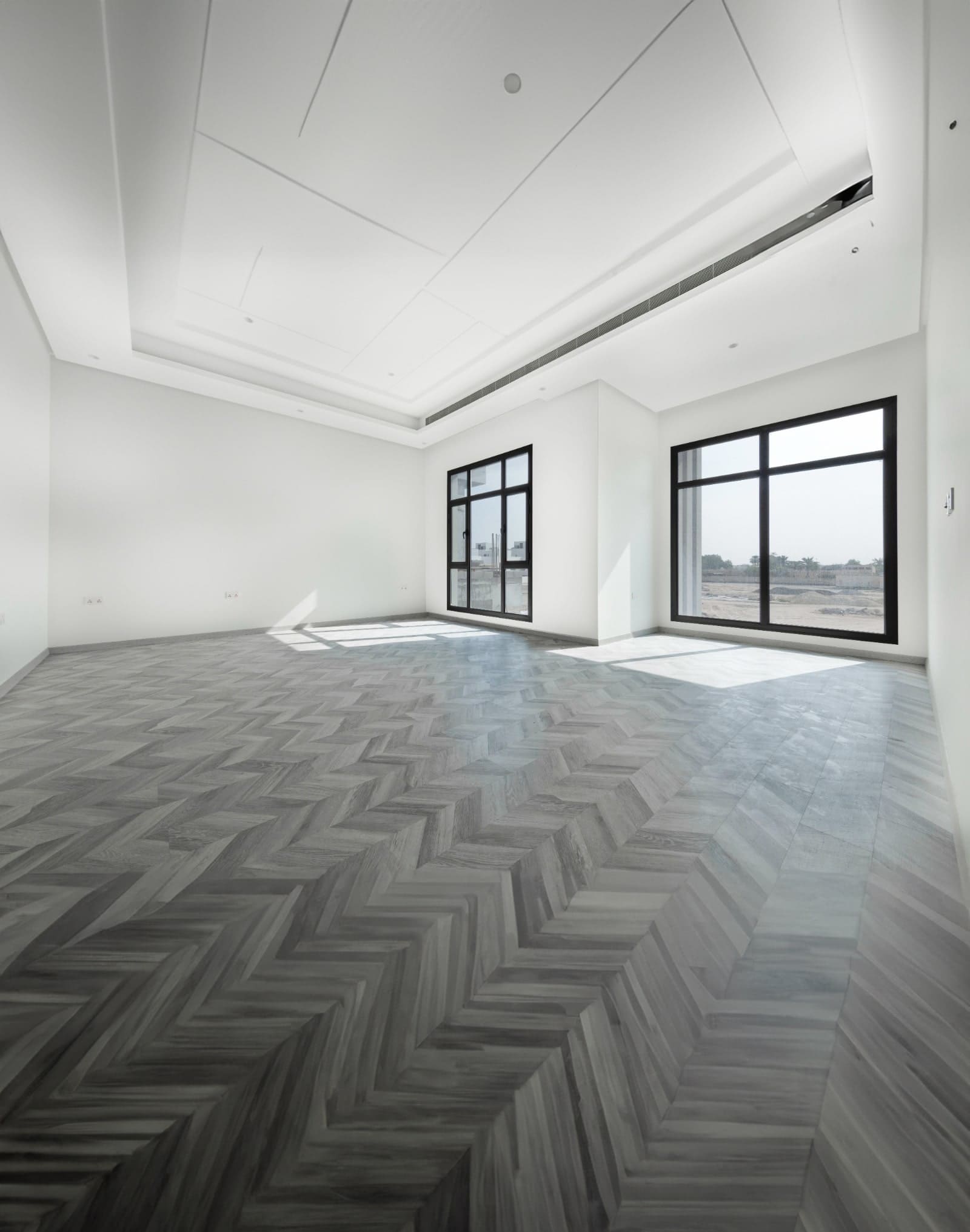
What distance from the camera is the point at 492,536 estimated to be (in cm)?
723

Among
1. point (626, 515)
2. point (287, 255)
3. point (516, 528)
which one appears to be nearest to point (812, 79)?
point (287, 255)

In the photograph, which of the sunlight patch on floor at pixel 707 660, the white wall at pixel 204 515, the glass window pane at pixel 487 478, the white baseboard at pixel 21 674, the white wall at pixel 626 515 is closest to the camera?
the white baseboard at pixel 21 674

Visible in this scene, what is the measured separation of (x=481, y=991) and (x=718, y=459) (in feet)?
21.2

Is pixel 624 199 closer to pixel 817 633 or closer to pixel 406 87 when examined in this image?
pixel 406 87

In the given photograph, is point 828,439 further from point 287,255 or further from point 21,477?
point 21,477

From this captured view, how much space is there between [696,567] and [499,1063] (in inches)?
251

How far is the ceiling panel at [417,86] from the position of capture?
2.14 meters

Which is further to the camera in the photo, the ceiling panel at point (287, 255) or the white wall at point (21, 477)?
the white wall at point (21, 477)

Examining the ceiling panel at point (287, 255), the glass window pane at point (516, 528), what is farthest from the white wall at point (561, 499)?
the ceiling panel at point (287, 255)

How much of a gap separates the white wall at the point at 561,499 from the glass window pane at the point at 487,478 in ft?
0.74

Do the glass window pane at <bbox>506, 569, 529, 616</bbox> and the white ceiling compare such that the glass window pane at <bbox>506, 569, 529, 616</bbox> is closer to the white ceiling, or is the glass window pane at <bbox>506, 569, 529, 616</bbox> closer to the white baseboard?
the white ceiling

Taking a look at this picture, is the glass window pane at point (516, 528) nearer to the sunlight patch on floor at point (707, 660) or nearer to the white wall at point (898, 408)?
the sunlight patch on floor at point (707, 660)

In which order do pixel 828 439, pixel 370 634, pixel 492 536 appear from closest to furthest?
pixel 828 439, pixel 370 634, pixel 492 536

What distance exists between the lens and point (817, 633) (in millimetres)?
5082
